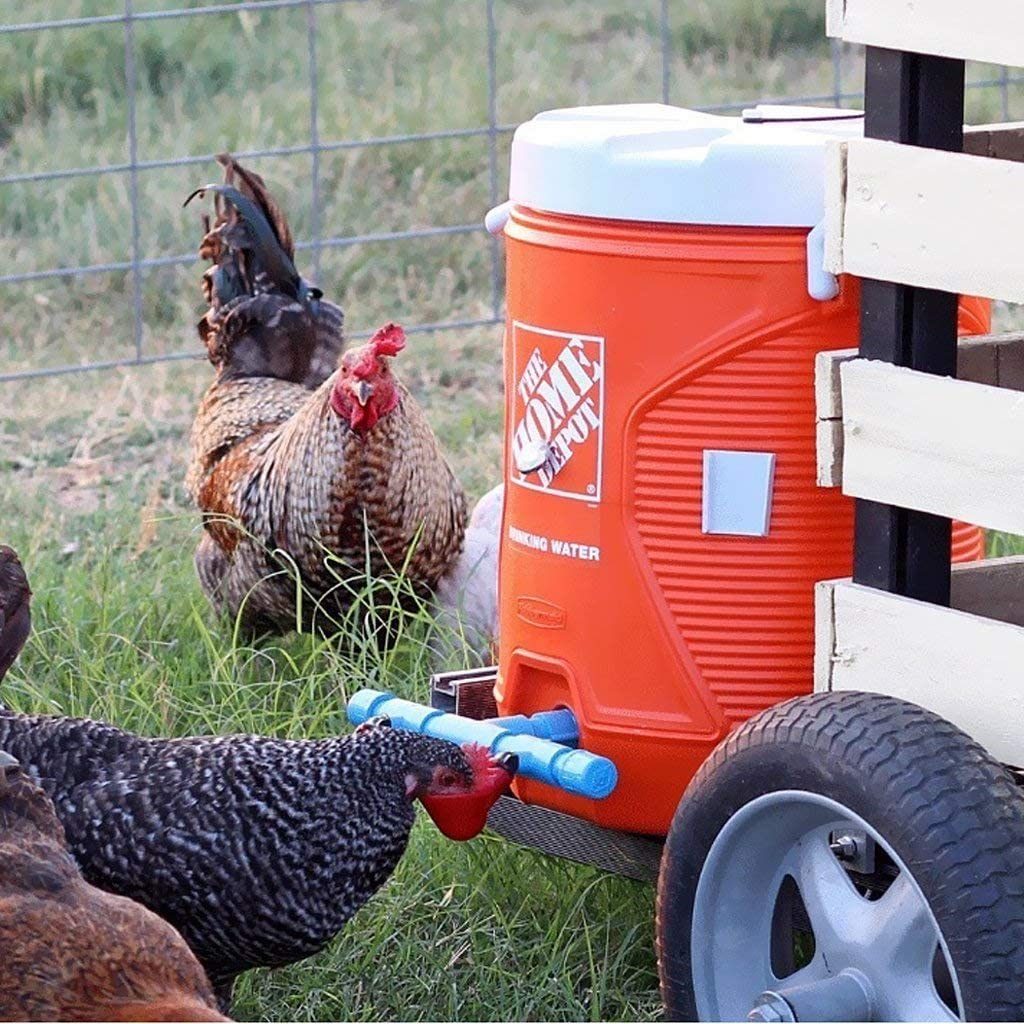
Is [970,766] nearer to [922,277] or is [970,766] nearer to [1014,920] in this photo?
[1014,920]

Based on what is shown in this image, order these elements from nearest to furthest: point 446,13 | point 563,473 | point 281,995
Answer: point 563,473 → point 281,995 → point 446,13

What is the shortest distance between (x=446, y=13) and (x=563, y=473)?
5.92m

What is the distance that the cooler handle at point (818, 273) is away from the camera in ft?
7.99

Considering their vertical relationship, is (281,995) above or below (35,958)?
below

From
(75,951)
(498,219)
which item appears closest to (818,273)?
(498,219)

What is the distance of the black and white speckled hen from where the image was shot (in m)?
2.73

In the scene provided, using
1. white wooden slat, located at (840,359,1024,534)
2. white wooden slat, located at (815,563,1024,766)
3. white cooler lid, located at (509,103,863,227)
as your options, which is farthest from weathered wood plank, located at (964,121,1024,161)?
white wooden slat, located at (815,563,1024,766)

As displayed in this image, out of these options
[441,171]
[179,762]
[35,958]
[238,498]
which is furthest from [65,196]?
[35,958]

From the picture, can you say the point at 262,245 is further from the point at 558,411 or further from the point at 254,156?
the point at 558,411

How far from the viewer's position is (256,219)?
4391mm

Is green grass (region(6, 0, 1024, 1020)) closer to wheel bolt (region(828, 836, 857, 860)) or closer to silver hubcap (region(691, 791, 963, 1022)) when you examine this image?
silver hubcap (region(691, 791, 963, 1022))

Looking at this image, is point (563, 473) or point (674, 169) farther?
point (563, 473)

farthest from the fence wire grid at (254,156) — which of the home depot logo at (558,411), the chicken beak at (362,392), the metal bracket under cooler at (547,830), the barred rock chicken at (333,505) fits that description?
the home depot logo at (558,411)

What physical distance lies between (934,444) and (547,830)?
916 millimetres
